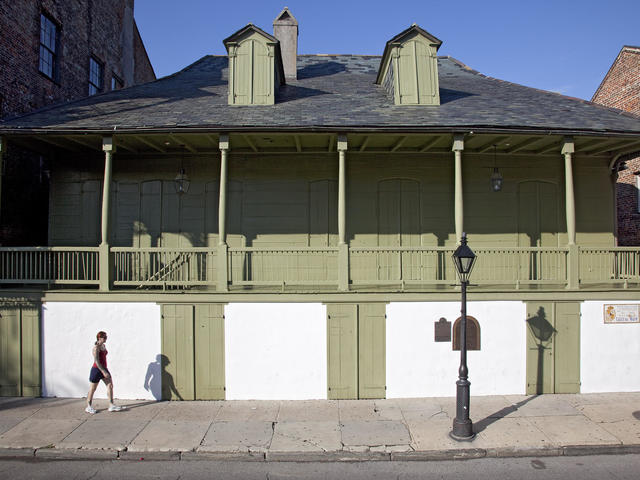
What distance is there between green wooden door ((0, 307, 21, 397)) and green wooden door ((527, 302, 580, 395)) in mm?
11294

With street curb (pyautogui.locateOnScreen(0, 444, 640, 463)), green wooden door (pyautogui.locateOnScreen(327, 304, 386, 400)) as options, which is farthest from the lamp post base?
green wooden door (pyautogui.locateOnScreen(327, 304, 386, 400))

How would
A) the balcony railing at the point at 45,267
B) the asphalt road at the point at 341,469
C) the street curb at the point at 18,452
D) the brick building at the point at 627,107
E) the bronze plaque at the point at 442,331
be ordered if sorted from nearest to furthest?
the asphalt road at the point at 341,469 → the street curb at the point at 18,452 → the balcony railing at the point at 45,267 → the bronze plaque at the point at 442,331 → the brick building at the point at 627,107

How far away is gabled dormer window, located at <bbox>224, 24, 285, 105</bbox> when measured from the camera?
39.2 ft

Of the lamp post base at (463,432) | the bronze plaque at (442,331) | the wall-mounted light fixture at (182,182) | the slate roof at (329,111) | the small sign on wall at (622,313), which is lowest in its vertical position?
the lamp post base at (463,432)

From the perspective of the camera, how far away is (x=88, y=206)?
12.5 m

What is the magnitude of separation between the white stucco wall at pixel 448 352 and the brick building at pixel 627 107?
353 inches

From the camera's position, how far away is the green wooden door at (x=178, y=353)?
9.77m

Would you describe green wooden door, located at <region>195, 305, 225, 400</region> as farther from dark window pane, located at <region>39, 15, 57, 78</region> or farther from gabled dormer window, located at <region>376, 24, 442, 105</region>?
dark window pane, located at <region>39, 15, 57, 78</region>

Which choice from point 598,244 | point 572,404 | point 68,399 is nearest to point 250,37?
point 68,399

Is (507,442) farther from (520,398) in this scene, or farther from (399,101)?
(399,101)

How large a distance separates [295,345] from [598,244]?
8.87m

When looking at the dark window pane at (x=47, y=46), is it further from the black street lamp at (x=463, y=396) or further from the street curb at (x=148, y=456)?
the black street lamp at (x=463, y=396)

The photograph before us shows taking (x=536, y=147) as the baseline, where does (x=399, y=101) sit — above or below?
above

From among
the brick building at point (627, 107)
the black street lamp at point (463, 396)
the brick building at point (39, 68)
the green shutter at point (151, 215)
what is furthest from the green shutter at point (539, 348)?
the brick building at point (39, 68)
